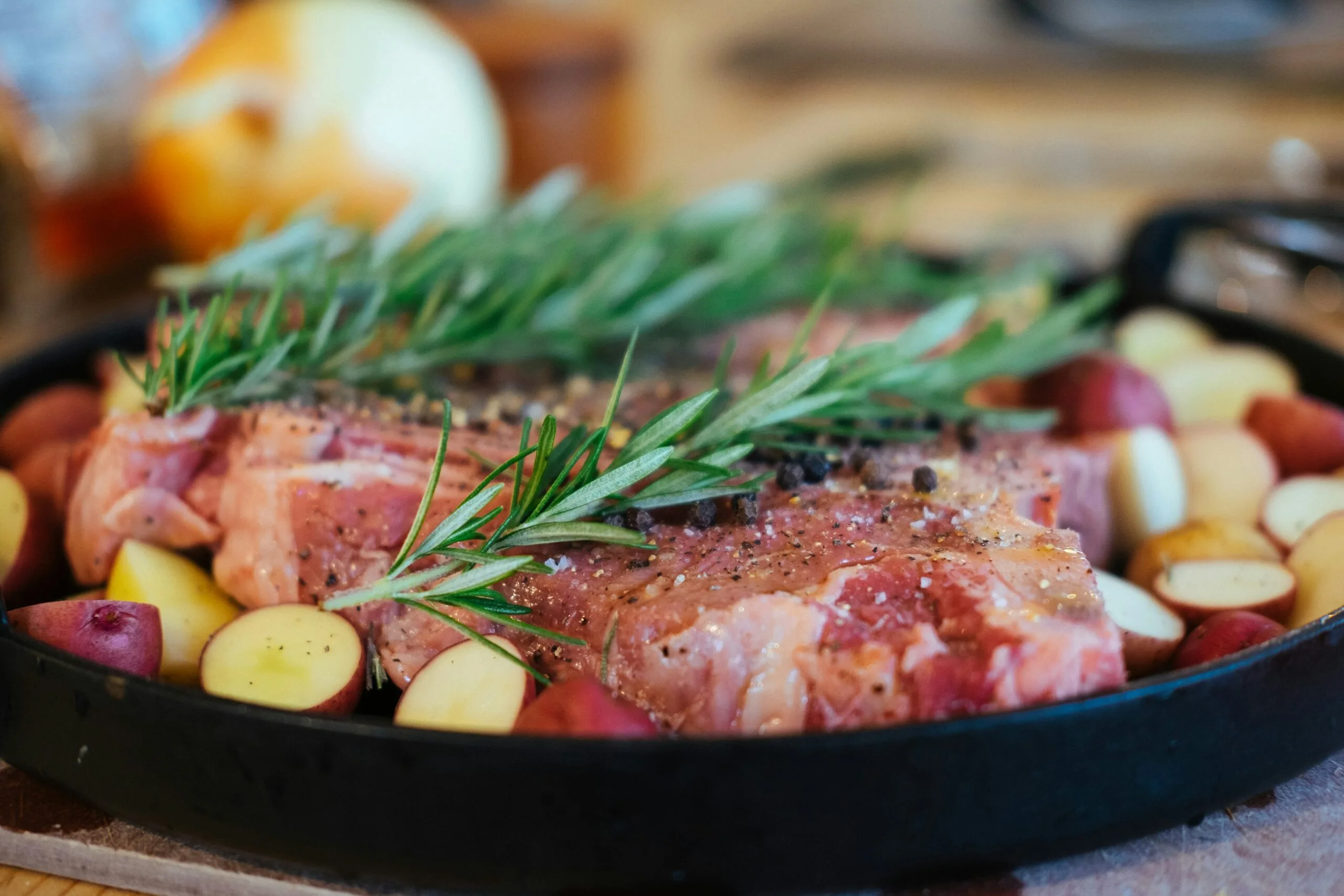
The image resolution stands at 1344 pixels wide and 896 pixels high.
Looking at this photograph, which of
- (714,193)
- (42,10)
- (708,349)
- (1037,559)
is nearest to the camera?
(1037,559)

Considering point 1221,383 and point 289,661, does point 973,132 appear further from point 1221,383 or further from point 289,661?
point 289,661

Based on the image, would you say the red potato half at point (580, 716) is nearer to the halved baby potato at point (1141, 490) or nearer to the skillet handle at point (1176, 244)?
the halved baby potato at point (1141, 490)

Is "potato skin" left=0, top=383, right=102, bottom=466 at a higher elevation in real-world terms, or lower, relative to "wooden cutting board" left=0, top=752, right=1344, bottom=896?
higher

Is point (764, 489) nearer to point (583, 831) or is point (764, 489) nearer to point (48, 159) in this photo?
point (583, 831)

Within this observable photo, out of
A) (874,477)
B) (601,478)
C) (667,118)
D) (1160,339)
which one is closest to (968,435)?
(874,477)

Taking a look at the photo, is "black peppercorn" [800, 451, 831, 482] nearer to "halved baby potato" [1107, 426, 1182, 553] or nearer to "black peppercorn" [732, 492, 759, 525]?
"black peppercorn" [732, 492, 759, 525]

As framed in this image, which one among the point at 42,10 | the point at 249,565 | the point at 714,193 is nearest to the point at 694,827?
the point at 249,565

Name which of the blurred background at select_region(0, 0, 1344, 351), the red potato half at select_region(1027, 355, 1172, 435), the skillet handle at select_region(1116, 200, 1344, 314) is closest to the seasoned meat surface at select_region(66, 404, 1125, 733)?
the red potato half at select_region(1027, 355, 1172, 435)
